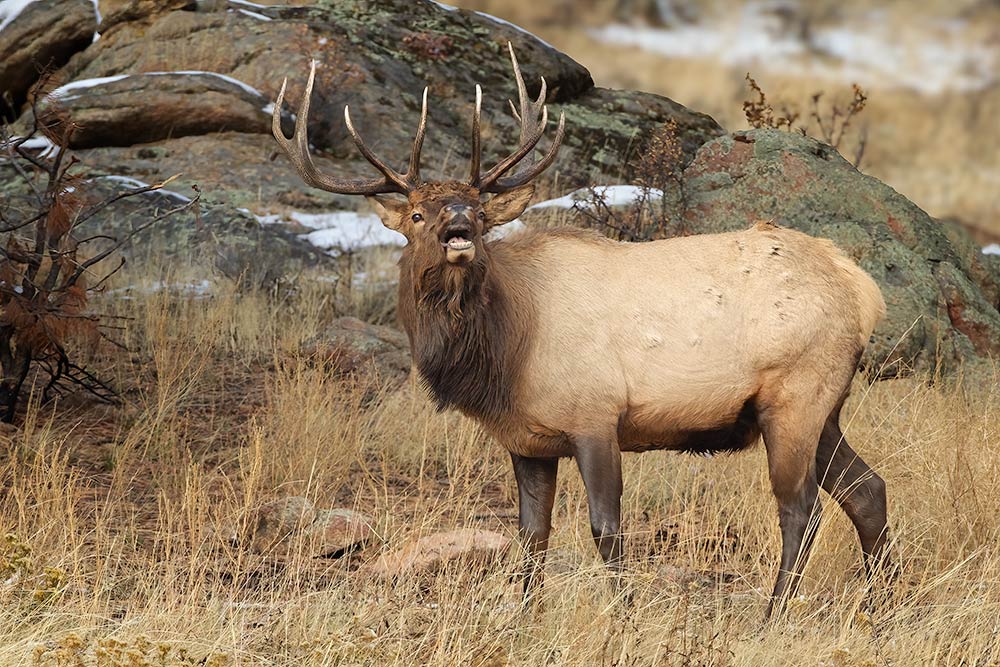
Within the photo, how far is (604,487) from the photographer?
5.66m

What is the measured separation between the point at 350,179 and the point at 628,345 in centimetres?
153

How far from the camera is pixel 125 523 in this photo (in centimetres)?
696

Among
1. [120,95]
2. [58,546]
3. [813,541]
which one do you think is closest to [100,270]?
[120,95]

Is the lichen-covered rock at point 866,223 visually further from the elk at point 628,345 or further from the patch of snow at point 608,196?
the elk at point 628,345

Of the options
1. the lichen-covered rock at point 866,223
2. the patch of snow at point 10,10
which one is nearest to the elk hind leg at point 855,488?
the lichen-covered rock at point 866,223

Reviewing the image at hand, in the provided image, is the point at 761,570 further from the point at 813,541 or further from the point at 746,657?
the point at 746,657

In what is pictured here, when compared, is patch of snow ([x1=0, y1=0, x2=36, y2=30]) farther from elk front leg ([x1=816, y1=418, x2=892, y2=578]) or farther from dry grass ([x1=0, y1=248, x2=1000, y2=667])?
elk front leg ([x1=816, y1=418, x2=892, y2=578])

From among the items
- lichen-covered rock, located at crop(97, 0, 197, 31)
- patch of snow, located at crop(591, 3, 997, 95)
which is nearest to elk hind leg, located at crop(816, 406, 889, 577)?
lichen-covered rock, located at crop(97, 0, 197, 31)

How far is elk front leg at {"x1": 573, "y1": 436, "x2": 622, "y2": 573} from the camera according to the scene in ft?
18.5

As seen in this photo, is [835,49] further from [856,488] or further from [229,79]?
[856,488]

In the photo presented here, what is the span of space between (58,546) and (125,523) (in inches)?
45.8

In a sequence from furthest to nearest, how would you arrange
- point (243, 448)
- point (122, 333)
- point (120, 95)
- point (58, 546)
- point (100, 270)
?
point (120, 95)
point (100, 270)
point (122, 333)
point (243, 448)
point (58, 546)

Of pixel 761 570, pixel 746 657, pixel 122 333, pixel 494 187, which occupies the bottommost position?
pixel 122 333

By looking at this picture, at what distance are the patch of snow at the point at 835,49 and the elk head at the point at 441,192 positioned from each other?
33.4 m
